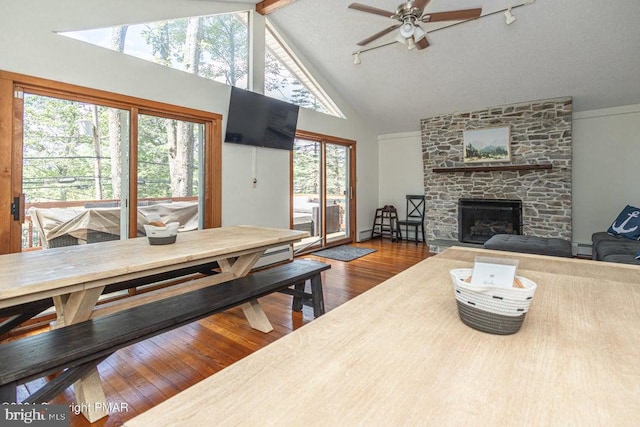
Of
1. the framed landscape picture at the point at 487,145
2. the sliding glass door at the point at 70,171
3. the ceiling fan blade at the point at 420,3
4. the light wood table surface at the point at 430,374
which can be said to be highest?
the ceiling fan blade at the point at 420,3

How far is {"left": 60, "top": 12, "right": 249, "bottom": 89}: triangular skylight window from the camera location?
300cm

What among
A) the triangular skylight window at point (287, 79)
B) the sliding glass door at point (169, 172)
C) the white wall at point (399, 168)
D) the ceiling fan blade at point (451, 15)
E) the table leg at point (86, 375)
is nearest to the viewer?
the table leg at point (86, 375)

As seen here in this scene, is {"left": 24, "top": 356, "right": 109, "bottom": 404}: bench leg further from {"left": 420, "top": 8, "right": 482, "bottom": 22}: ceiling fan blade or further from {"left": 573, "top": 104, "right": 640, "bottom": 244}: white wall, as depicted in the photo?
{"left": 573, "top": 104, "right": 640, "bottom": 244}: white wall

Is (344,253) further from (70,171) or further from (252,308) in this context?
(70,171)

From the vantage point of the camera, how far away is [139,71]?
309 centimetres

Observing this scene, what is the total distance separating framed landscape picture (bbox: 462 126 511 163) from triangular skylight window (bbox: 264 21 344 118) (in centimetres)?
251

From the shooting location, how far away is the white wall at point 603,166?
4.70 metres

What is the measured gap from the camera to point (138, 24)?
313 centimetres

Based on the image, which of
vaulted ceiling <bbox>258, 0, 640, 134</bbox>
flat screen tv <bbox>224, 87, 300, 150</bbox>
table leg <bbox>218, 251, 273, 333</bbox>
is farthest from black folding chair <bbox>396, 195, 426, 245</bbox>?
table leg <bbox>218, 251, 273, 333</bbox>

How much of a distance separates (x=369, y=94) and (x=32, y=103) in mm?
4526

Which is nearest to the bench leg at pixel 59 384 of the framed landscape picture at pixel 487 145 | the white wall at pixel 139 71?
the white wall at pixel 139 71

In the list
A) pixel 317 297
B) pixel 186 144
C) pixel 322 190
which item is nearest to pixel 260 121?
pixel 186 144

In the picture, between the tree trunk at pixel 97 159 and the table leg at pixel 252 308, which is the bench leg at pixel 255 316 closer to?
the table leg at pixel 252 308

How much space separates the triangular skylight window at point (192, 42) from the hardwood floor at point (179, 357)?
260cm
